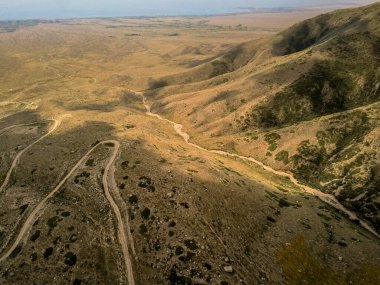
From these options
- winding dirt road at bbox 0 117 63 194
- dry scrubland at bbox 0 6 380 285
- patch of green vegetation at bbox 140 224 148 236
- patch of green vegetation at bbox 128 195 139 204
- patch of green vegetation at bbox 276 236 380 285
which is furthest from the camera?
winding dirt road at bbox 0 117 63 194

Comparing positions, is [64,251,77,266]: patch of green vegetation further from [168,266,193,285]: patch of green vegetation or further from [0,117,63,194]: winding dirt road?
[0,117,63,194]: winding dirt road

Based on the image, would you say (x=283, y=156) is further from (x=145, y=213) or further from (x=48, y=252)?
(x=48, y=252)

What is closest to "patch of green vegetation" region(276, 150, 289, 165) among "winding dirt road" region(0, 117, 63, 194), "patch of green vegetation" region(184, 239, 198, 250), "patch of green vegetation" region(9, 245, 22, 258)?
"patch of green vegetation" region(184, 239, 198, 250)

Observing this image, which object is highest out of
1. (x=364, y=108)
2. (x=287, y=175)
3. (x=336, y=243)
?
(x=364, y=108)

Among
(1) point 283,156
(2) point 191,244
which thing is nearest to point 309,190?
(1) point 283,156

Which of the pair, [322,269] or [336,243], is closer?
[322,269]

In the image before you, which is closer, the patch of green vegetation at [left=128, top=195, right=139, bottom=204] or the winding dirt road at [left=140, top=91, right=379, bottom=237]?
the patch of green vegetation at [left=128, top=195, right=139, bottom=204]

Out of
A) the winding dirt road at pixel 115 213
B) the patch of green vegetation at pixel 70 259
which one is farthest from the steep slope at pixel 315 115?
the patch of green vegetation at pixel 70 259

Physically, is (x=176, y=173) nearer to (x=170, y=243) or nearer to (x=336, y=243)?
(x=170, y=243)

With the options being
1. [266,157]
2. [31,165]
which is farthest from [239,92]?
[31,165]
